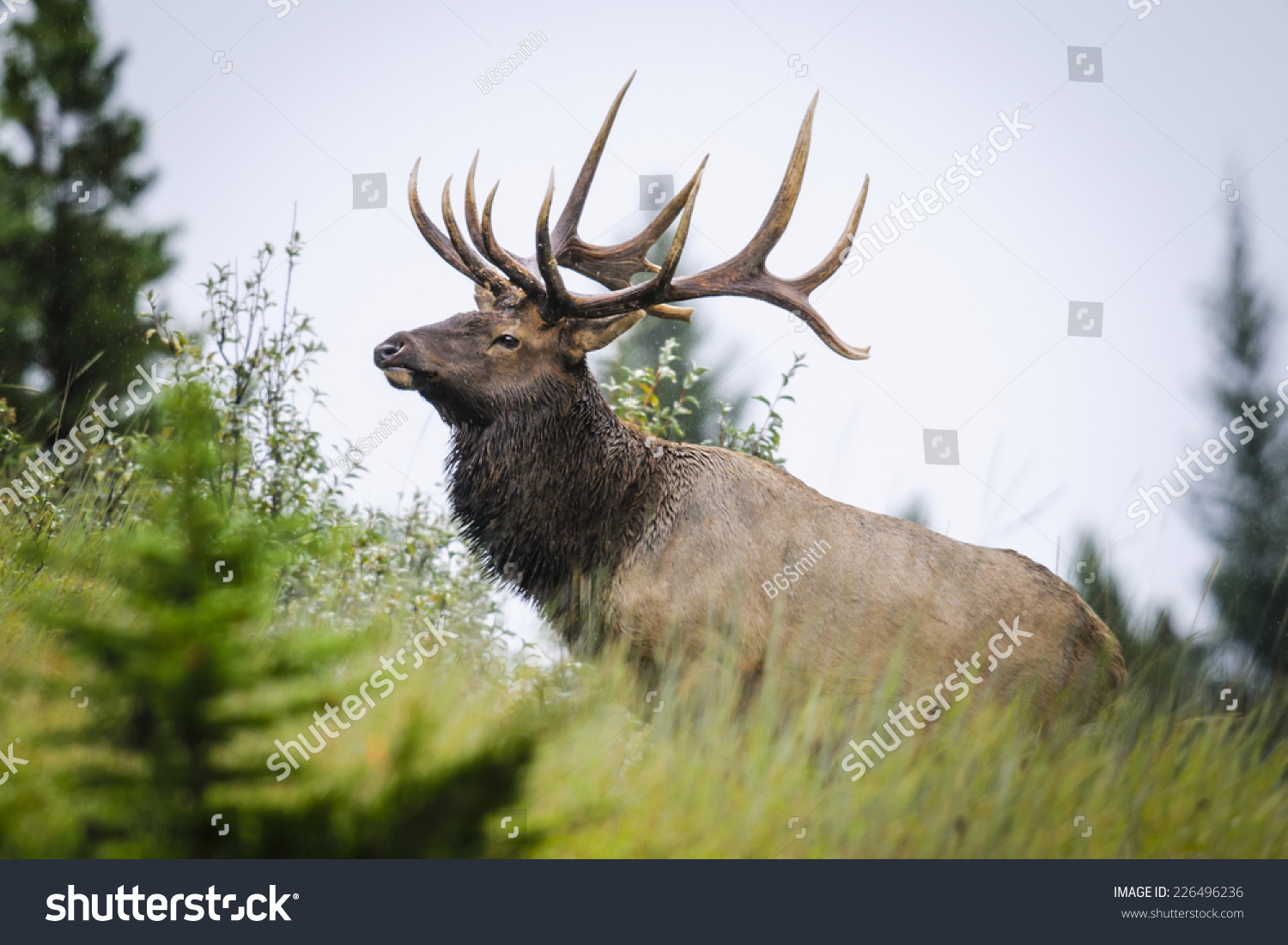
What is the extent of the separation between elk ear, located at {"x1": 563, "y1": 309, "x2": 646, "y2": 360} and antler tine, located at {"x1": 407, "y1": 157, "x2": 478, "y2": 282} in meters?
0.90

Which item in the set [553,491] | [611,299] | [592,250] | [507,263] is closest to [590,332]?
[611,299]

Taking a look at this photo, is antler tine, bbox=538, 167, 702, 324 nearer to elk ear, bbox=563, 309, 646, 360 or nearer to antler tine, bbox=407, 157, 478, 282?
elk ear, bbox=563, 309, 646, 360

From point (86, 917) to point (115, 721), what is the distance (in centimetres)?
74

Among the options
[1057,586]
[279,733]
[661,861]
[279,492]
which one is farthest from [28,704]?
[1057,586]

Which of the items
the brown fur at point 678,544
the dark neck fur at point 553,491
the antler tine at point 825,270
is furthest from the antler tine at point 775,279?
the dark neck fur at point 553,491

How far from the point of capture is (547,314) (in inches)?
205

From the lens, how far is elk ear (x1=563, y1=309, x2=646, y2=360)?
204 inches

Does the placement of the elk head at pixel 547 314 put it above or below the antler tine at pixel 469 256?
below

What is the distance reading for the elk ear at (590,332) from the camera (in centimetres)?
517

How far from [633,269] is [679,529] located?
203 centimetres

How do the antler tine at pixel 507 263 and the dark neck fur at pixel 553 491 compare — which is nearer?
the dark neck fur at pixel 553 491

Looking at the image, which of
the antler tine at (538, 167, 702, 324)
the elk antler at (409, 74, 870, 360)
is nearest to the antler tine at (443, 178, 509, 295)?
the elk antler at (409, 74, 870, 360)

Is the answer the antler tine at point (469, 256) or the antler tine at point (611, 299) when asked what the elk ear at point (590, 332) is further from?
the antler tine at point (469, 256)

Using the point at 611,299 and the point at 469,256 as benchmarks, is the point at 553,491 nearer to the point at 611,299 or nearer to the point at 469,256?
the point at 611,299
